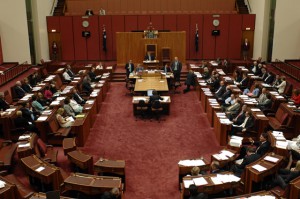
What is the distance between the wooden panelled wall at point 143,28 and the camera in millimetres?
24656

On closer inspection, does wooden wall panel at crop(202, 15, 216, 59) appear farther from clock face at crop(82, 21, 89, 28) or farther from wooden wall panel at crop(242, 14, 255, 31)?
clock face at crop(82, 21, 89, 28)

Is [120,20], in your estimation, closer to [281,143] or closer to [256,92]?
[256,92]

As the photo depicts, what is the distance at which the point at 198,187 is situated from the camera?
775 cm

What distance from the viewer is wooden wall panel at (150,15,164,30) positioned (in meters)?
24.9

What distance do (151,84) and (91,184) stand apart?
9243 mm

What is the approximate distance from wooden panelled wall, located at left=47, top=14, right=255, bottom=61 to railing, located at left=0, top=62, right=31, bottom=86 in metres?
3.42

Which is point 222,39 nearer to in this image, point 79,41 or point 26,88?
point 79,41

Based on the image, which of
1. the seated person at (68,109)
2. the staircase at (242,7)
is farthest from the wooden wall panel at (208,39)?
the seated person at (68,109)

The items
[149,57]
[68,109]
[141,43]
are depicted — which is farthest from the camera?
[141,43]

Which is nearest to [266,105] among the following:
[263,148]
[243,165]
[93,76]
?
[263,148]

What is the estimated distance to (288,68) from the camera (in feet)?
67.0

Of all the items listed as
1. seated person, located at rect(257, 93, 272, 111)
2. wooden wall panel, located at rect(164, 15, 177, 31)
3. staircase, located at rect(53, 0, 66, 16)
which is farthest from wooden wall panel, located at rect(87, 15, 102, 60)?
seated person, located at rect(257, 93, 272, 111)

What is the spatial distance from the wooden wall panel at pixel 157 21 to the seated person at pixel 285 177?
17737 millimetres

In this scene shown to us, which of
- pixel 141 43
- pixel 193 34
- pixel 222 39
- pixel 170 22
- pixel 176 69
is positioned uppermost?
pixel 170 22
